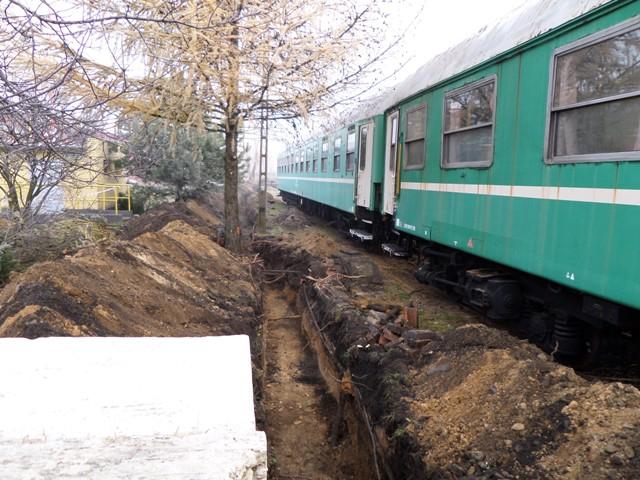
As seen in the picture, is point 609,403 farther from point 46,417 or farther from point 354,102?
point 354,102

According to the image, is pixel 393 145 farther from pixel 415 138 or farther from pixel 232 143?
pixel 232 143

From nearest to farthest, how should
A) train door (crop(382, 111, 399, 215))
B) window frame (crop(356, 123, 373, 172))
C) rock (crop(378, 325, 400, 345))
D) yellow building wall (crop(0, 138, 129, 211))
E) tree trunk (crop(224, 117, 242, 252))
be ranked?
rock (crop(378, 325, 400, 345)), yellow building wall (crop(0, 138, 129, 211)), train door (crop(382, 111, 399, 215)), tree trunk (crop(224, 117, 242, 252)), window frame (crop(356, 123, 373, 172))

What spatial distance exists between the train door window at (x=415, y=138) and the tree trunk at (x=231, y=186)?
9.91ft

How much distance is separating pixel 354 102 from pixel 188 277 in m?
4.37

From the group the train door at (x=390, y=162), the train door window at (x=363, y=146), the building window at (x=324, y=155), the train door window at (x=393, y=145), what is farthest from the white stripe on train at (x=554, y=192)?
the building window at (x=324, y=155)

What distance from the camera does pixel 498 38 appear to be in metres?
5.79

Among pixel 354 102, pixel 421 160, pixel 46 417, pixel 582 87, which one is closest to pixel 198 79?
pixel 354 102

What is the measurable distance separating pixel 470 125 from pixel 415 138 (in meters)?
1.92

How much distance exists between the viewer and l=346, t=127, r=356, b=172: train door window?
41.1 feet

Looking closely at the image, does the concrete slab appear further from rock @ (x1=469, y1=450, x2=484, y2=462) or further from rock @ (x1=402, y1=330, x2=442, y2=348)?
rock @ (x1=402, y1=330, x2=442, y2=348)

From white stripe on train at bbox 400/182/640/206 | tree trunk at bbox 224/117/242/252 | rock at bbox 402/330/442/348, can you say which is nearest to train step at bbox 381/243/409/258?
white stripe on train at bbox 400/182/640/206

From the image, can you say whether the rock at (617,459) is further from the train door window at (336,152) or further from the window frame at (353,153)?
the train door window at (336,152)

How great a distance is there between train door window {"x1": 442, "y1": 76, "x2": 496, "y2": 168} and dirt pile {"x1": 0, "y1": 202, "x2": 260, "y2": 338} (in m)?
3.40

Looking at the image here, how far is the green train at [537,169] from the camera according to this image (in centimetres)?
379
